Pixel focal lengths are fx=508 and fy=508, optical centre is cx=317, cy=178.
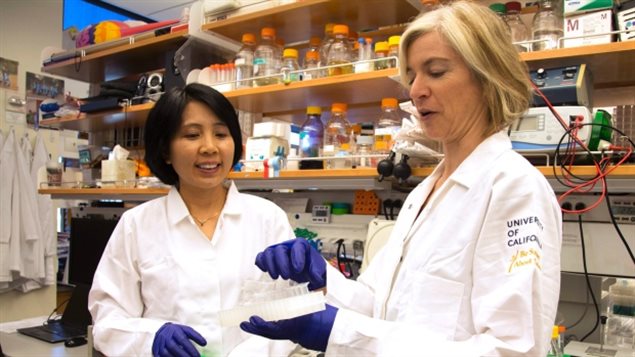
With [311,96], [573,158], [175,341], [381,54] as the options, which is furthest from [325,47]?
[175,341]

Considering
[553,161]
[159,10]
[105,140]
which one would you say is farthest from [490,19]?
[159,10]

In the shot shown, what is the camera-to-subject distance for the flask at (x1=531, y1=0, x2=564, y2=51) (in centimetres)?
160

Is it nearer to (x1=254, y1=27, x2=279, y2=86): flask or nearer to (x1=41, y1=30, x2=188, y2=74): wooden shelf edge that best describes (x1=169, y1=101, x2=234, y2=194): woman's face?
(x1=254, y1=27, x2=279, y2=86): flask

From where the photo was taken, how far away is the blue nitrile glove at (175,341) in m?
1.22

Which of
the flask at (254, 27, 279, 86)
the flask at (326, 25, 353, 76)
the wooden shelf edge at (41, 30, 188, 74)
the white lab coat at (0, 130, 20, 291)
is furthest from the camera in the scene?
the white lab coat at (0, 130, 20, 291)

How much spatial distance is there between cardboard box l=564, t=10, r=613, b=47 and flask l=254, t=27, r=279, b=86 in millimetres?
1084

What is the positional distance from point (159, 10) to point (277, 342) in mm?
4804

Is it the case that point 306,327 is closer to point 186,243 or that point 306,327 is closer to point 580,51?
point 186,243

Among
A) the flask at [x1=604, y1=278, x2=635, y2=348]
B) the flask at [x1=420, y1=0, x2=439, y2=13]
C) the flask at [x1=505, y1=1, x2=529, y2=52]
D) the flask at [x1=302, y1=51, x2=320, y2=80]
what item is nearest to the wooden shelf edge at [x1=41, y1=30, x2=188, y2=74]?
the flask at [x1=302, y1=51, x2=320, y2=80]

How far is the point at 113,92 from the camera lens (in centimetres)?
256

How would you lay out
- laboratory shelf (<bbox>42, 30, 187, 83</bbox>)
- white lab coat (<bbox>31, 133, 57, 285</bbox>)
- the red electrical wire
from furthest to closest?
white lab coat (<bbox>31, 133, 57, 285</bbox>), laboratory shelf (<bbox>42, 30, 187, 83</bbox>), the red electrical wire

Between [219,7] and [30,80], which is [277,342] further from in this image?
[30,80]

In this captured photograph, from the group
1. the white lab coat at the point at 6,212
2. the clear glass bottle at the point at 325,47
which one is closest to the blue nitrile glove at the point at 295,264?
the clear glass bottle at the point at 325,47

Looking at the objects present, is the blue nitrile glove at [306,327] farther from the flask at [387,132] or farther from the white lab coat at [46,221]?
the white lab coat at [46,221]
